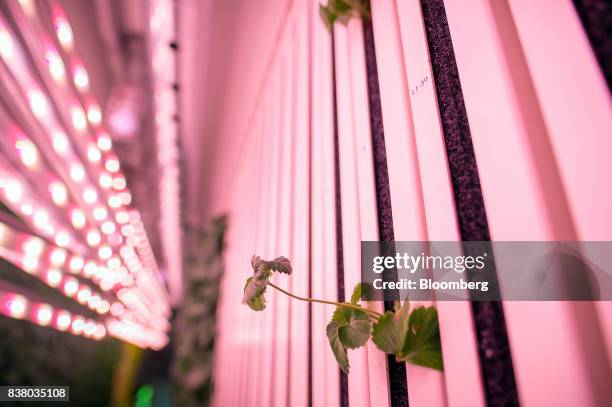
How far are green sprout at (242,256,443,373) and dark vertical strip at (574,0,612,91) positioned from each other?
0.37 meters

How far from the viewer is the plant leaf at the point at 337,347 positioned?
56cm

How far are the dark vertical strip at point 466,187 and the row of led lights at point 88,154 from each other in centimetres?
167

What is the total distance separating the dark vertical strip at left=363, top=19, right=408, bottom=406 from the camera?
0.59m

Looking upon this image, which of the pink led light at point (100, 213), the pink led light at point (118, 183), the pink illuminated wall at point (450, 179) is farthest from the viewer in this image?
the pink led light at point (118, 183)

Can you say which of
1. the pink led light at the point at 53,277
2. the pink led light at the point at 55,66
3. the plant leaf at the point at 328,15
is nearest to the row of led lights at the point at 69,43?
the pink led light at the point at 55,66

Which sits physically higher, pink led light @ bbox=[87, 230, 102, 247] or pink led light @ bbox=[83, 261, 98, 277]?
pink led light @ bbox=[87, 230, 102, 247]

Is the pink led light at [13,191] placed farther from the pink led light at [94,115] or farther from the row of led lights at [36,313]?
the pink led light at [94,115]

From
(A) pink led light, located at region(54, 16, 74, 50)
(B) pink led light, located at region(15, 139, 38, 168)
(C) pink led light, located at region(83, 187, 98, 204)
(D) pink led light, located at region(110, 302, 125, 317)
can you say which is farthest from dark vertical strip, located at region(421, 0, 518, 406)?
(D) pink led light, located at region(110, 302, 125, 317)

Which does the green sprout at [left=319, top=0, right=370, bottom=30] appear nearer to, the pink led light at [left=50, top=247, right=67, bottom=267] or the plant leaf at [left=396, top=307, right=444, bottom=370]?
the plant leaf at [left=396, top=307, right=444, bottom=370]

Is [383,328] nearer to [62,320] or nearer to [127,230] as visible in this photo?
[62,320]

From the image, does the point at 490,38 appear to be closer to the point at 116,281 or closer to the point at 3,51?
the point at 3,51

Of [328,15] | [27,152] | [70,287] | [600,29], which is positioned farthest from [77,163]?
[600,29]

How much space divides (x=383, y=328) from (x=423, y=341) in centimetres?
6

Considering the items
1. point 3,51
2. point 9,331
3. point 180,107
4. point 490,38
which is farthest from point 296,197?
point 180,107
